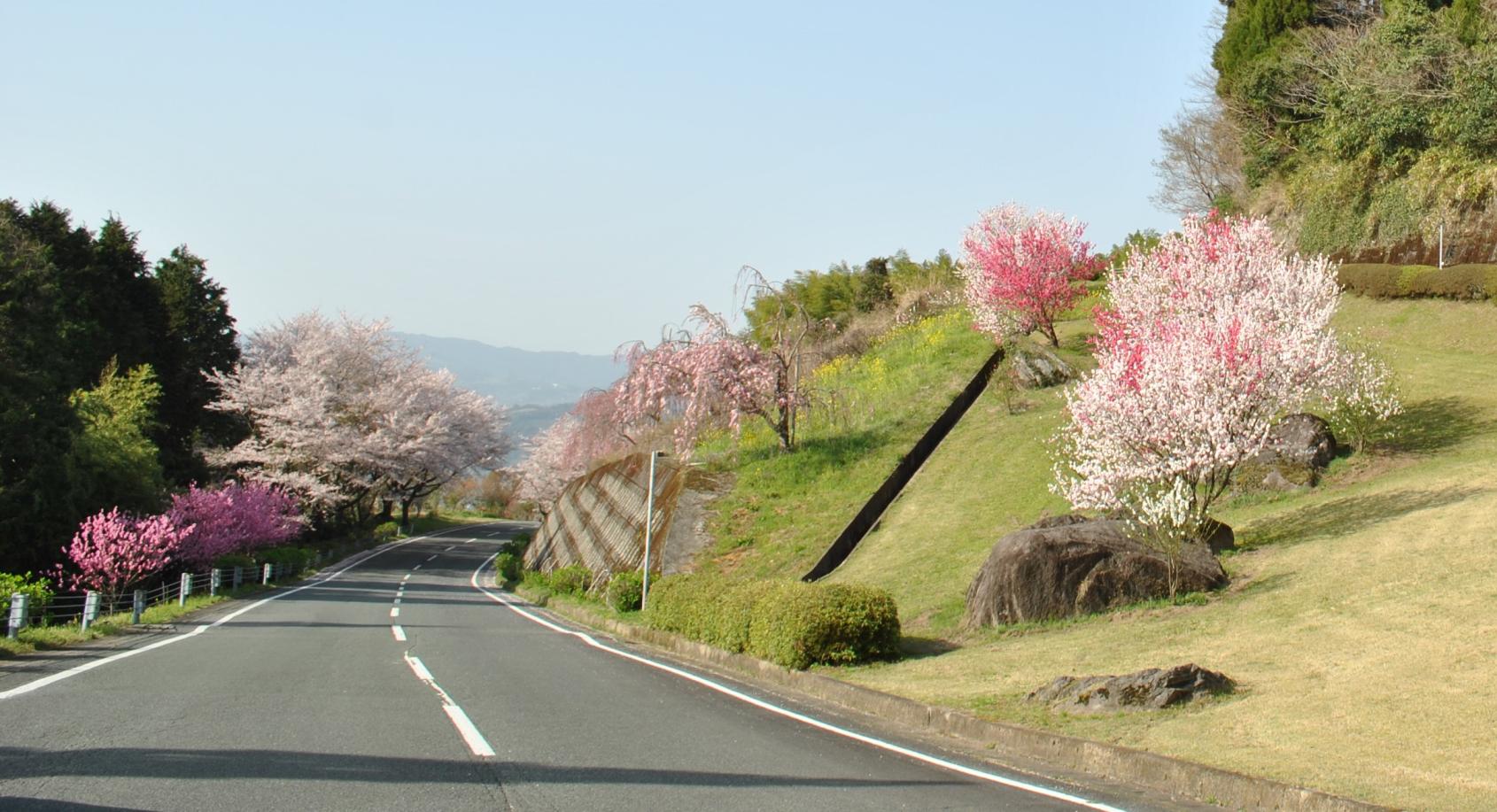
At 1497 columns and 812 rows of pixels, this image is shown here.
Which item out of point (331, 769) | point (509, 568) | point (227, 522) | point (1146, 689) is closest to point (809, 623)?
point (1146, 689)

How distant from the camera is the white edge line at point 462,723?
7867 mm

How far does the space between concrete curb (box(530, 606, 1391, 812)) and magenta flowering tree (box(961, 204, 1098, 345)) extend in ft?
74.7

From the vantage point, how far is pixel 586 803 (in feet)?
20.7

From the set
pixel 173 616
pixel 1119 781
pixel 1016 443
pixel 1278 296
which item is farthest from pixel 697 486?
pixel 1119 781

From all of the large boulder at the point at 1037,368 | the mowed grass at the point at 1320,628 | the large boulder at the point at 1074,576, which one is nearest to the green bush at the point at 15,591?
the mowed grass at the point at 1320,628

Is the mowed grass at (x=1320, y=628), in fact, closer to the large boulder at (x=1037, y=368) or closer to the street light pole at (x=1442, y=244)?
the street light pole at (x=1442, y=244)

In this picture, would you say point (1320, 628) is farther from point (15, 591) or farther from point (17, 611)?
point (15, 591)

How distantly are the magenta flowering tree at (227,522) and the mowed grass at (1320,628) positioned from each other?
2340 centimetres

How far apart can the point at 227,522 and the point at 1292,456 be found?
3310cm

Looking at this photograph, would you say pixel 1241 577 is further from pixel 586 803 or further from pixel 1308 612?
pixel 586 803

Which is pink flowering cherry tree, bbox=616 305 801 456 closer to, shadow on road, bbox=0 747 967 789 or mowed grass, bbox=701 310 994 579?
mowed grass, bbox=701 310 994 579

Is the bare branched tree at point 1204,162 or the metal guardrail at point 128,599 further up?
the bare branched tree at point 1204,162

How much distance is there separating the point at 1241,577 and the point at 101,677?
13.8 metres

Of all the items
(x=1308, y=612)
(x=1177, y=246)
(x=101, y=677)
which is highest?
(x=1177, y=246)
